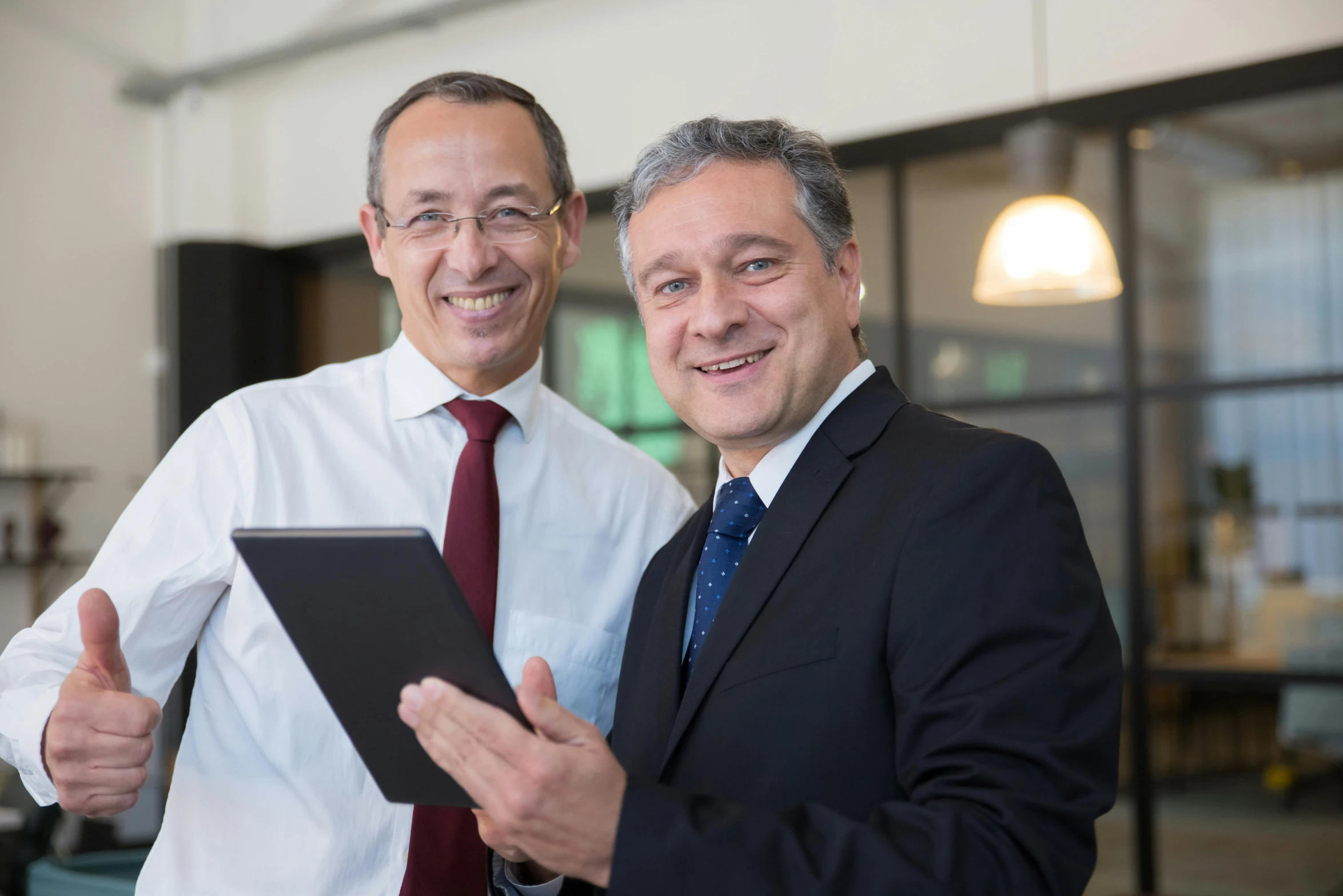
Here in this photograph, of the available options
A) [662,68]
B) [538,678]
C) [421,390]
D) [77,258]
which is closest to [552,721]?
[538,678]

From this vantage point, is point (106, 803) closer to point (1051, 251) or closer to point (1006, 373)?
point (1051, 251)

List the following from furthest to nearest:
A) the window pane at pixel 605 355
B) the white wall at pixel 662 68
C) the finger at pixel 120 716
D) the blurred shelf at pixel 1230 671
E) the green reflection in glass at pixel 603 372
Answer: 1. the green reflection in glass at pixel 603 372
2. the window pane at pixel 605 355
3. the white wall at pixel 662 68
4. the blurred shelf at pixel 1230 671
5. the finger at pixel 120 716

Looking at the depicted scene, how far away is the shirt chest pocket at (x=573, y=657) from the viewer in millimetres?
1771

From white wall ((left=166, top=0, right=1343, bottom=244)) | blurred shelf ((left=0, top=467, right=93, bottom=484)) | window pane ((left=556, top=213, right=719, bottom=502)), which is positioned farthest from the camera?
blurred shelf ((left=0, top=467, right=93, bottom=484))

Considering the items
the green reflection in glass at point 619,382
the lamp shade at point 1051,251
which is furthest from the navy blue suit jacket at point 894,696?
the green reflection in glass at point 619,382

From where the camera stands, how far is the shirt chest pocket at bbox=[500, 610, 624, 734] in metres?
1.77

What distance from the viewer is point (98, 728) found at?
133cm

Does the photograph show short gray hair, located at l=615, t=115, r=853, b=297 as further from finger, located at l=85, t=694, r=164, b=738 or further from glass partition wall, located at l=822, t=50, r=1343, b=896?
glass partition wall, located at l=822, t=50, r=1343, b=896

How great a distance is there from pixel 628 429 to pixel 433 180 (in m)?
3.71

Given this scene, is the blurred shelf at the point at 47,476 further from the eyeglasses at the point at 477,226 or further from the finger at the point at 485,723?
the finger at the point at 485,723

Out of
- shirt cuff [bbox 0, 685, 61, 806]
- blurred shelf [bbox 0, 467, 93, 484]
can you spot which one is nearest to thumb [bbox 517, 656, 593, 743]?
shirt cuff [bbox 0, 685, 61, 806]

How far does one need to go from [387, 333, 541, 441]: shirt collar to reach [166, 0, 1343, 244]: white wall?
296 centimetres

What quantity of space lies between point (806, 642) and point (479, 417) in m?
0.73

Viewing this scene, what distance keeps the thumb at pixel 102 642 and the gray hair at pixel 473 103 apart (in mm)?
761
